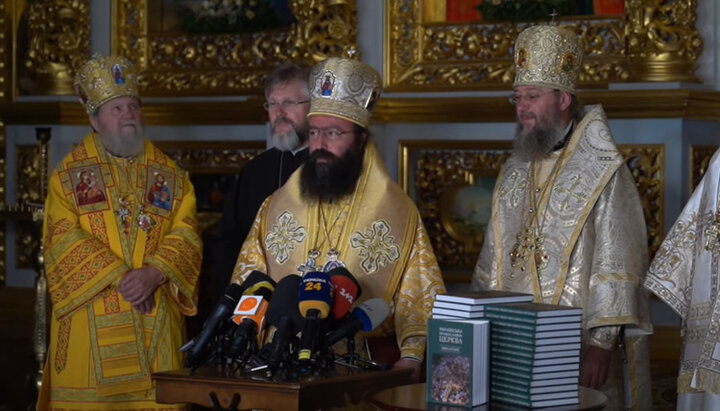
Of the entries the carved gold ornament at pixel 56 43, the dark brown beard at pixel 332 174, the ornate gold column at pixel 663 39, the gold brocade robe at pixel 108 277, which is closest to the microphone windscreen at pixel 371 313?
the dark brown beard at pixel 332 174

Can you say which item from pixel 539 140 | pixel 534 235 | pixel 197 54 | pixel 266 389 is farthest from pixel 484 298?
pixel 197 54

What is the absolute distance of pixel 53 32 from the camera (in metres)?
8.85

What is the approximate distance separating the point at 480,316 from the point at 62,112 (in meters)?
5.52

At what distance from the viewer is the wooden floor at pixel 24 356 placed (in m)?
6.54

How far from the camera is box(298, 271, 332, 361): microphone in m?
3.85

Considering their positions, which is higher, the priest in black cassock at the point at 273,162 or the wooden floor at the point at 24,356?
the priest in black cassock at the point at 273,162

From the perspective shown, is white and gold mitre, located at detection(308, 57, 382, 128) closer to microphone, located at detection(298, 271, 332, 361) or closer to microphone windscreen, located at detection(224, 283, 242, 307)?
microphone windscreen, located at detection(224, 283, 242, 307)

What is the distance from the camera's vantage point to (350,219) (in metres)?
4.89

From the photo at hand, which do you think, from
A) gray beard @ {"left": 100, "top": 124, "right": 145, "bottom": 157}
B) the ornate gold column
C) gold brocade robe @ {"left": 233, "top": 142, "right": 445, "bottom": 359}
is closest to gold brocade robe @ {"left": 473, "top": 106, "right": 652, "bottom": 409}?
gold brocade robe @ {"left": 233, "top": 142, "right": 445, "bottom": 359}

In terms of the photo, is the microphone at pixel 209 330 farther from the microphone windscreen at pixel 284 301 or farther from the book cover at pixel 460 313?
the book cover at pixel 460 313

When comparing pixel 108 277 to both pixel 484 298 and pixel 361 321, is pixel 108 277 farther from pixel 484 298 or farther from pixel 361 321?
pixel 484 298

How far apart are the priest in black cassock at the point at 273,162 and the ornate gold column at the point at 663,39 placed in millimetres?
2023

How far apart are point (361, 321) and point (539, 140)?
1.24 meters

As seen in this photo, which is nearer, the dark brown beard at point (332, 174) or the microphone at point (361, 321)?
the microphone at point (361, 321)
